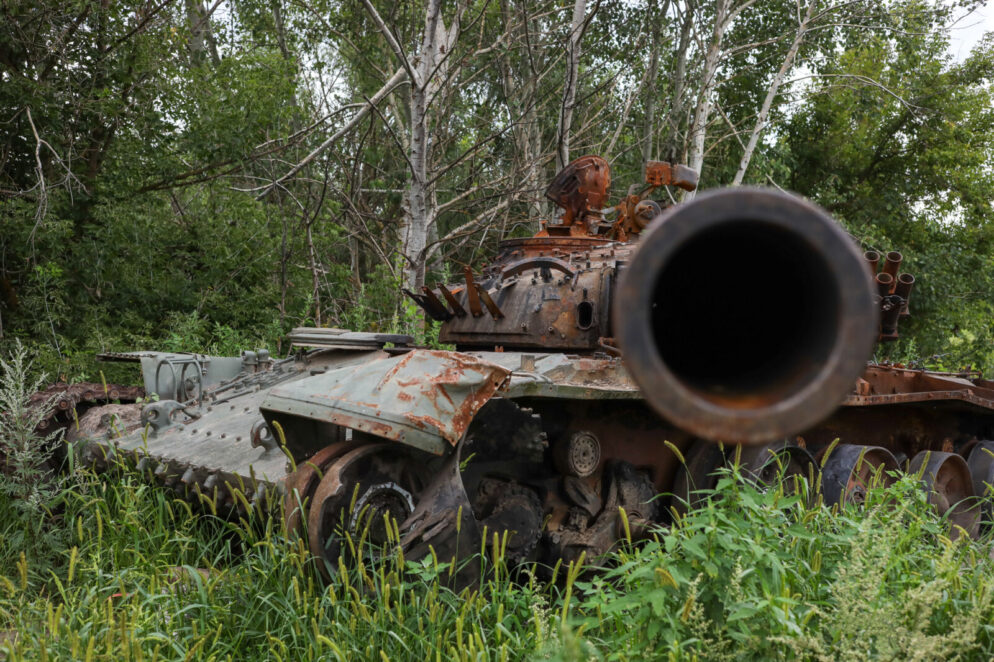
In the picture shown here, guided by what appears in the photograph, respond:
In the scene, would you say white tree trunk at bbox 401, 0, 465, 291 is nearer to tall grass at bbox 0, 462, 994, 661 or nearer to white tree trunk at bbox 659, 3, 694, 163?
tall grass at bbox 0, 462, 994, 661

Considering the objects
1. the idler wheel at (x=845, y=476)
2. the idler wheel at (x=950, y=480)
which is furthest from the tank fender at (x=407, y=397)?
the idler wheel at (x=950, y=480)

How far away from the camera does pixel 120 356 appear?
5777 millimetres

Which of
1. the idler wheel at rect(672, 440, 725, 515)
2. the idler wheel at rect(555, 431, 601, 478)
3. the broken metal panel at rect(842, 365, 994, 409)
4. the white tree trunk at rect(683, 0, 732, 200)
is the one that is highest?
the white tree trunk at rect(683, 0, 732, 200)

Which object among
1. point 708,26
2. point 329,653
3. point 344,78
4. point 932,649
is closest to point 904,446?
point 932,649

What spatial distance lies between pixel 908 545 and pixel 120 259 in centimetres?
871

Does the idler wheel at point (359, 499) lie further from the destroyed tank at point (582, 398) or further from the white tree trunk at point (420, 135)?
the white tree trunk at point (420, 135)

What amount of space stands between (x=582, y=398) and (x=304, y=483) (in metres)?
1.43

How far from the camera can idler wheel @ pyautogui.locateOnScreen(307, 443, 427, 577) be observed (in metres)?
3.25

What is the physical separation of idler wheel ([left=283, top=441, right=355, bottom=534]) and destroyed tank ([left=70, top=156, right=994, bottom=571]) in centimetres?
1

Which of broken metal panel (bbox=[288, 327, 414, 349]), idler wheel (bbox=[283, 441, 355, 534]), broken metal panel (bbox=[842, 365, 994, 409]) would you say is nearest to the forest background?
broken metal panel (bbox=[288, 327, 414, 349])

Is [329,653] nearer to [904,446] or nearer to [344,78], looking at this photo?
[904,446]

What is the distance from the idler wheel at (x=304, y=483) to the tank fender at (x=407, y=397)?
0.16 metres

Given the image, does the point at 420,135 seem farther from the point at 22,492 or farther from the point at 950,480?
the point at 950,480

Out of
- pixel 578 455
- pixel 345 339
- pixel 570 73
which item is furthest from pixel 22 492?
pixel 570 73
